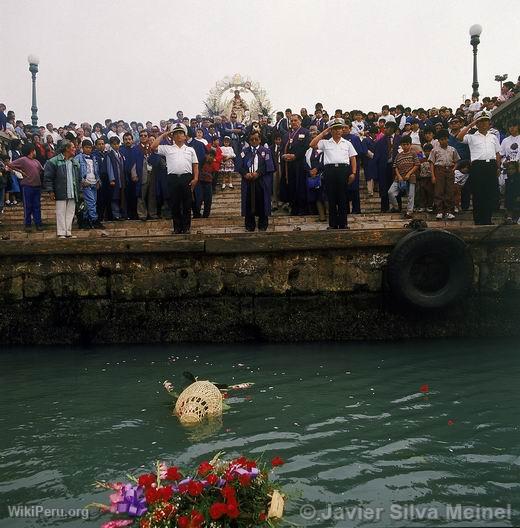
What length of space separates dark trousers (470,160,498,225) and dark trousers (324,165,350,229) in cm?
187

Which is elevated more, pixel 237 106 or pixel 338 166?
pixel 237 106

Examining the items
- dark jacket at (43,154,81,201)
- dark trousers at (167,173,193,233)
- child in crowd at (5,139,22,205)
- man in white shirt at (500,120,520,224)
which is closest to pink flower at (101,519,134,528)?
dark trousers at (167,173,193,233)

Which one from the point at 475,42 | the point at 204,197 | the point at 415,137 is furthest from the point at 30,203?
the point at 475,42

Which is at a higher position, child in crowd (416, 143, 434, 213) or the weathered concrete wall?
child in crowd (416, 143, 434, 213)

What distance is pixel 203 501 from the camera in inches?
130

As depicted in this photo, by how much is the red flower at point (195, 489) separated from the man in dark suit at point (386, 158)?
9175 millimetres

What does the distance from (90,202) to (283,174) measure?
145 inches

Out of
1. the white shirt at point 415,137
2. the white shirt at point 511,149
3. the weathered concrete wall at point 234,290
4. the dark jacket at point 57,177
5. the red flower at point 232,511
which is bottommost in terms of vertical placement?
the red flower at point 232,511

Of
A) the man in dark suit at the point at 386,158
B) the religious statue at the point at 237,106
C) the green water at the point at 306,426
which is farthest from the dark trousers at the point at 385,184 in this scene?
the religious statue at the point at 237,106

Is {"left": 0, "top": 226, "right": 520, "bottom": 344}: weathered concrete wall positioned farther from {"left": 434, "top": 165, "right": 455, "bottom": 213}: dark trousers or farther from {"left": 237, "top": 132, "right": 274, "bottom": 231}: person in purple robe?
{"left": 434, "top": 165, "right": 455, "bottom": 213}: dark trousers

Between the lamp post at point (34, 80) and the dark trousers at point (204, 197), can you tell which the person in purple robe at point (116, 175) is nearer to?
the dark trousers at point (204, 197)

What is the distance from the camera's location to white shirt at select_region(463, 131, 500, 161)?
911 centimetres

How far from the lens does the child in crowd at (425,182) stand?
10984mm

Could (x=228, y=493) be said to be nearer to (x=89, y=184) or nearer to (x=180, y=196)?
(x=180, y=196)
